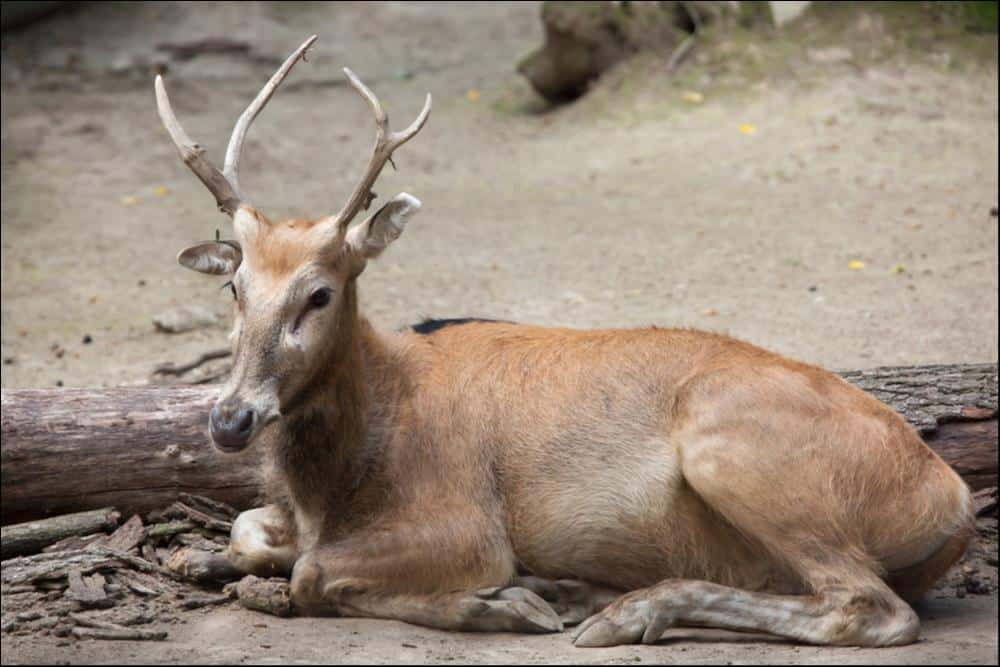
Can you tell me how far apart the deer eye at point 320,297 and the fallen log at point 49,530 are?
1523mm

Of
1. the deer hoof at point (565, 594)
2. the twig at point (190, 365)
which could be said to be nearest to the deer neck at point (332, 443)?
the deer hoof at point (565, 594)

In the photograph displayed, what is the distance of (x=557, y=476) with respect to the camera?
5867 mm

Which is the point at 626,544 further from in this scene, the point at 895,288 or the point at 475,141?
the point at 475,141

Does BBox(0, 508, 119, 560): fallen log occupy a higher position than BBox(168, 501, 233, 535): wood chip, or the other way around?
BBox(0, 508, 119, 560): fallen log

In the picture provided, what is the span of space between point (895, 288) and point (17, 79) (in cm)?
972

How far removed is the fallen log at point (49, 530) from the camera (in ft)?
19.9

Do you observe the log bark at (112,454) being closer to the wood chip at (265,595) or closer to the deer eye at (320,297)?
the wood chip at (265,595)

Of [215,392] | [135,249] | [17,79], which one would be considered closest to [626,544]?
[215,392]

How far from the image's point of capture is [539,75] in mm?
15461

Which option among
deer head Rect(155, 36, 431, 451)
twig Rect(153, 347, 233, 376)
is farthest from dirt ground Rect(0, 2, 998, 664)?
deer head Rect(155, 36, 431, 451)

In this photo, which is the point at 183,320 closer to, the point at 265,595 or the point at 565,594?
the point at 265,595

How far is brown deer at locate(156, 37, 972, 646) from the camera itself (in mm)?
5453

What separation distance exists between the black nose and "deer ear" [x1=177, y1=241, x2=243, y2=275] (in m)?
0.85

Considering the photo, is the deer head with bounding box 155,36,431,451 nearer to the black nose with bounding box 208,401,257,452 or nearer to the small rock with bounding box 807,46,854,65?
the black nose with bounding box 208,401,257,452
